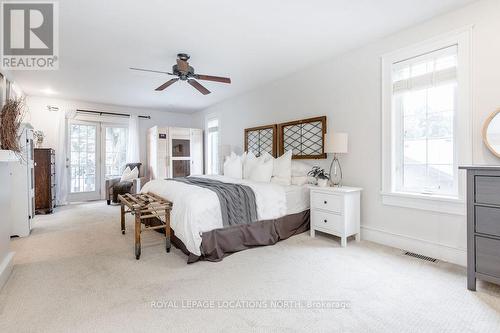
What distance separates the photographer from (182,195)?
9.37 feet

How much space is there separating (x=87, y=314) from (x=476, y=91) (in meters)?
3.81

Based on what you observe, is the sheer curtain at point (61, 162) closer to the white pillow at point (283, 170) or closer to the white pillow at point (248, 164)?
the white pillow at point (248, 164)

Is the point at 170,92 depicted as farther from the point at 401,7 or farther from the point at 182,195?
the point at 401,7

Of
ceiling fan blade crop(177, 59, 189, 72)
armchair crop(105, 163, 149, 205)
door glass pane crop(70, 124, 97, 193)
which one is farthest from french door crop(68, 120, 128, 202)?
ceiling fan blade crop(177, 59, 189, 72)

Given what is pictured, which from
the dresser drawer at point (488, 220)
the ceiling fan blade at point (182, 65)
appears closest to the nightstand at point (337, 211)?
the dresser drawer at point (488, 220)

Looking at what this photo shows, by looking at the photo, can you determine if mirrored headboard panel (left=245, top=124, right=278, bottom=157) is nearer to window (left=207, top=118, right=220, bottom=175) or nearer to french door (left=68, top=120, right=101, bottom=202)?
window (left=207, top=118, right=220, bottom=175)

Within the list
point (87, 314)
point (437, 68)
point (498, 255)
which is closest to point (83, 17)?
point (87, 314)

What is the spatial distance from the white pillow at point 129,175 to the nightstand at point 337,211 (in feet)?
15.6

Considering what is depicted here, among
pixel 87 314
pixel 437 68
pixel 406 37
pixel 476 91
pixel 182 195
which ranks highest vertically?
pixel 406 37

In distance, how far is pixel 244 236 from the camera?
2.99m

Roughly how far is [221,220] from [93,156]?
546 centimetres

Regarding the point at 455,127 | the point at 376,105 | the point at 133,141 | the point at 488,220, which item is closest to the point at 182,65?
the point at 376,105

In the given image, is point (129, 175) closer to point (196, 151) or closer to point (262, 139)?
point (196, 151)

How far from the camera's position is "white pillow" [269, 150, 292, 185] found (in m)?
3.95
